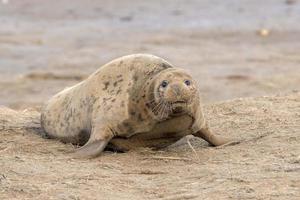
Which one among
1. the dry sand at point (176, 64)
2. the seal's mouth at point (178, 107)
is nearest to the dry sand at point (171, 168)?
the dry sand at point (176, 64)

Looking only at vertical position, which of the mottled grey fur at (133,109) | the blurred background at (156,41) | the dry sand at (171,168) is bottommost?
the blurred background at (156,41)

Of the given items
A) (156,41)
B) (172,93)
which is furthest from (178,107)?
(156,41)

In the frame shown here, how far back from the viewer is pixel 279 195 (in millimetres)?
4742

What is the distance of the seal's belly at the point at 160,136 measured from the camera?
5984mm

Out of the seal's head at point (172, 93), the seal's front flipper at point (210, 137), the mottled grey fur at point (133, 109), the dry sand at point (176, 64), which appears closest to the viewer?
the dry sand at point (176, 64)

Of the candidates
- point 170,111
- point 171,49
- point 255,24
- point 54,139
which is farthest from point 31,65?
point 170,111

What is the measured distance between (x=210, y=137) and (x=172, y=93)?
0.70m

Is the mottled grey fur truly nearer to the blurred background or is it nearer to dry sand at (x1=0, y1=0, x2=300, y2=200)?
dry sand at (x1=0, y1=0, x2=300, y2=200)

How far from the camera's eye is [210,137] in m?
6.30

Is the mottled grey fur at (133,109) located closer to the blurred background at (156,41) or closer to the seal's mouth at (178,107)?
the seal's mouth at (178,107)

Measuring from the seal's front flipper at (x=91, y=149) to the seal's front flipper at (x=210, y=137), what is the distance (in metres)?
0.67

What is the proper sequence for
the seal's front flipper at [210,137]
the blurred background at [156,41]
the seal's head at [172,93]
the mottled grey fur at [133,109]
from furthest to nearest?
the blurred background at [156,41], the seal's front flipper at [210,137], the mottled grey fur at [133,109], the seal's head at [172,93]

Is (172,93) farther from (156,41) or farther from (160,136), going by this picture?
(156,41)

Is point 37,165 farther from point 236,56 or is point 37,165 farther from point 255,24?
point 255,24
